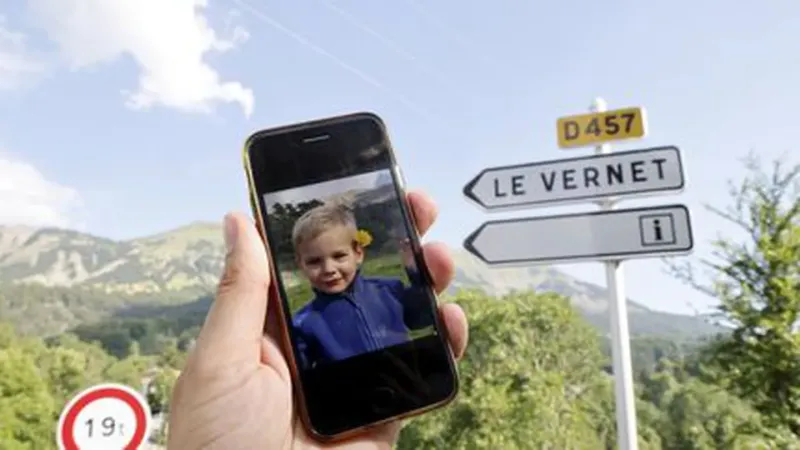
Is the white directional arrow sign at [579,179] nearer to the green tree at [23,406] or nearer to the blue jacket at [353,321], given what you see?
Result: the blue jacket at [353,321]

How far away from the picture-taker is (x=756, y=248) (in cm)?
611

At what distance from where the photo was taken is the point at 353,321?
1316 mm

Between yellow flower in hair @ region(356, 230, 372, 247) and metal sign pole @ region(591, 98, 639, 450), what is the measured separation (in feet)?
4.81

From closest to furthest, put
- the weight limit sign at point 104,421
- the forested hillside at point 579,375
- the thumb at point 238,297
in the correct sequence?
the thumb at point 238,297, the weight limit sign at point 104,421, the forested hillside at point 579,375

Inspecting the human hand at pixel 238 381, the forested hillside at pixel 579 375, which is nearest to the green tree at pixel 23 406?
the forested hillside at pixel 579 375

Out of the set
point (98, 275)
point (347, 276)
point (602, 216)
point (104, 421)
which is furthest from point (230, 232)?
point (98, 275)

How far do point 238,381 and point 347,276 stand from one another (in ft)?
1.02

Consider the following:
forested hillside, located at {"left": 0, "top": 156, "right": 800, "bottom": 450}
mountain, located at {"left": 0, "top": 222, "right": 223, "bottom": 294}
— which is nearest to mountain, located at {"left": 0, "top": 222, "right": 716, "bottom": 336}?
mountain, located at {"left": 0, "top": 222, "right": 223, "bottom": 294}

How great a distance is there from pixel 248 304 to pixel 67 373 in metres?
29.1

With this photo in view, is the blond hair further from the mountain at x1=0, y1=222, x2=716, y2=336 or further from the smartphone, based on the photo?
the mountain at x1=0, y1=222, x2=716, y2=336

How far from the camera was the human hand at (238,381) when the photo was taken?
3.94 ft

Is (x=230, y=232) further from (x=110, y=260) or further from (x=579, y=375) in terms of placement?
(x=110, y=260)

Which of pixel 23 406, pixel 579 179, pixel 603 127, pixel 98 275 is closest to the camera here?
pixel 579 179

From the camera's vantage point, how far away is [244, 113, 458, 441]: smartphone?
4.17 feet
